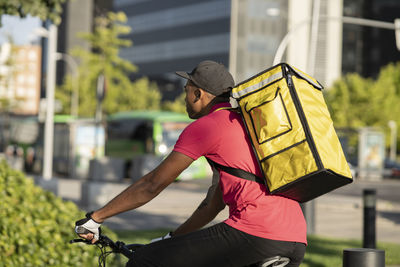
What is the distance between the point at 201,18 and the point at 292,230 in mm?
78241

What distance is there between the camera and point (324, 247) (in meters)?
10.1

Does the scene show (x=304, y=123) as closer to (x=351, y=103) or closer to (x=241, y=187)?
(x=241, y=187)

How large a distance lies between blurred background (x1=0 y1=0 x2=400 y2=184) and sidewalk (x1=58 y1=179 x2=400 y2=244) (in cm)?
353

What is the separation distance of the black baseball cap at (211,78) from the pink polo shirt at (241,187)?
175 millimetres

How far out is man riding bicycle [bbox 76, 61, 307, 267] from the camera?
107 inches

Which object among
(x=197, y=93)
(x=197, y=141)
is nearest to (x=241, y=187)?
(x=197, y=141)

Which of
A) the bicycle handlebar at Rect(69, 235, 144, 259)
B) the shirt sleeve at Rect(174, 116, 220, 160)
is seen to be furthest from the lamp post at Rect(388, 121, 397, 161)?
the shirt sleeve at Rect(174, 116, 220, 160)

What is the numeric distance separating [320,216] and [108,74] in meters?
26.0

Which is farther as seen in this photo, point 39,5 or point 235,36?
point 235,36

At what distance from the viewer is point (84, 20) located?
105 meters

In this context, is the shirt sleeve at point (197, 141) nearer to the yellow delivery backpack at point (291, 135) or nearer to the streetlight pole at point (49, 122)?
the yellow delivery backpack at point (291, 135)

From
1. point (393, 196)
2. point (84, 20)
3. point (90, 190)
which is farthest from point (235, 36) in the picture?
point (90, 190)

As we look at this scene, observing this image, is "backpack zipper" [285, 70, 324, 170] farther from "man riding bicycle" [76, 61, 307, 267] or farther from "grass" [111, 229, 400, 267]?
"grass" [111, 229, 400, 267]

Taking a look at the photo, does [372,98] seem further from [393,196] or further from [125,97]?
[393,196]
